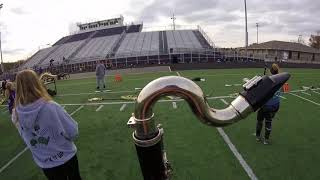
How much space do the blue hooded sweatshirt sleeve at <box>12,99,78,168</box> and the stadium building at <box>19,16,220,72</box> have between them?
47.5 meters

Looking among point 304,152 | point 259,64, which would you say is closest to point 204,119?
point 304,152

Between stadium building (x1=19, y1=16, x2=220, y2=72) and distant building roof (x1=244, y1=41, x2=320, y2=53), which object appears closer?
stadium building (x1=19, y1=16, x2=220, y2=72)

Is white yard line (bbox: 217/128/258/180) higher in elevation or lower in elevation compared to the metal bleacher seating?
lower

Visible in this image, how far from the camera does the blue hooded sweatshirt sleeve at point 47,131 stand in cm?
390

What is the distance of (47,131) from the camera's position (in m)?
4.01

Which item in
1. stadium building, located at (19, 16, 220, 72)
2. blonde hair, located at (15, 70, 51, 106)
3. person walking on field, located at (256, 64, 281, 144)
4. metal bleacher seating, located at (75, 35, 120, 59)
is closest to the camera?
blonde hair, located at (15, 70, 51, 106)

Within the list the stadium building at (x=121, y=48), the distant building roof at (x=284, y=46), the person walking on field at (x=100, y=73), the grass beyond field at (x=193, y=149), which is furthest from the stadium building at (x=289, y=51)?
the grass beyond field at (x=193, y=149)

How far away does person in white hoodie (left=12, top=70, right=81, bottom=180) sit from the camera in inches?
149

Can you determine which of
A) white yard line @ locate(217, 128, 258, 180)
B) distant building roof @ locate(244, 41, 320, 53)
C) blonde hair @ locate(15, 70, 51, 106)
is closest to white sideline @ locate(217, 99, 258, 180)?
white yard line @ locate(217, 128, 258, 180)

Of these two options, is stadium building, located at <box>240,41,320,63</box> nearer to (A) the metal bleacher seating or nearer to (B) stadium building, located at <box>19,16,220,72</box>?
(B) stadium building, located at <box>19,16,220,72</box>

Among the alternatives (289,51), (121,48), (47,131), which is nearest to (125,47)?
(121,48)

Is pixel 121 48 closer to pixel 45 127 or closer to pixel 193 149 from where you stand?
pixel 193 149

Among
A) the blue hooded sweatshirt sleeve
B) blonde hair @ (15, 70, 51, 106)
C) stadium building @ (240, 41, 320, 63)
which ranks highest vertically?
blonde hair @ (15, 70, 51, 106)

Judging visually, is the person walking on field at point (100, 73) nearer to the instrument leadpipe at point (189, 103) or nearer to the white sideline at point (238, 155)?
the white sideline at point (238, 155)
